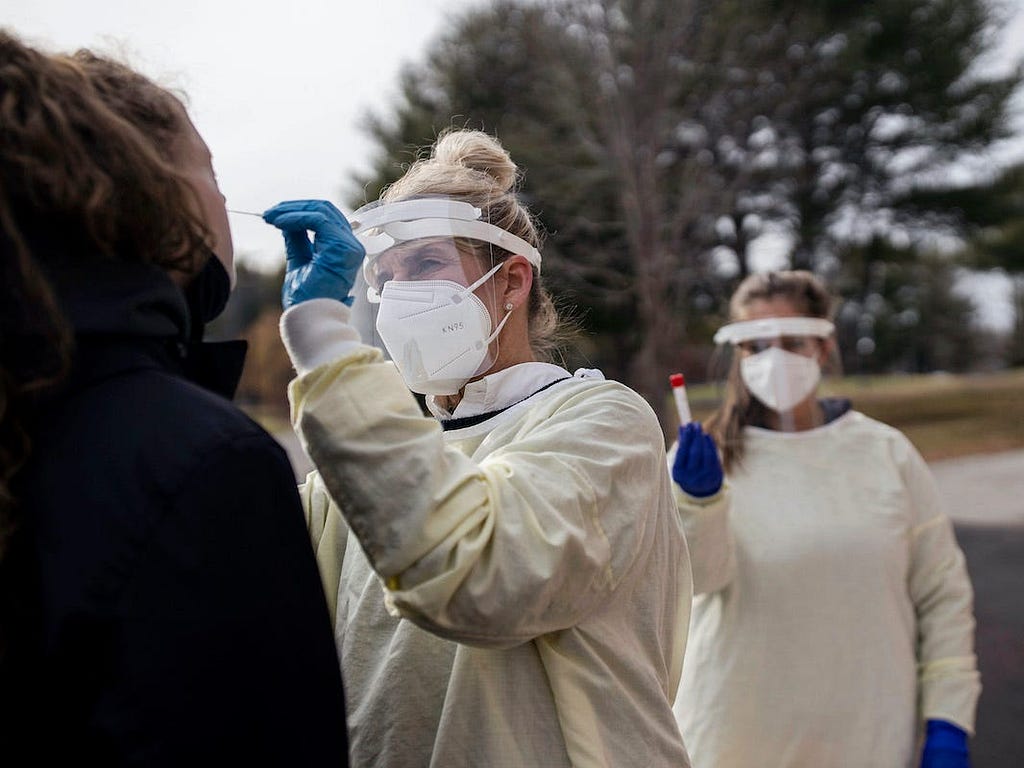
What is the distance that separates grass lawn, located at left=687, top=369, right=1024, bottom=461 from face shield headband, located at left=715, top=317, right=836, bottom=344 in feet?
41.3

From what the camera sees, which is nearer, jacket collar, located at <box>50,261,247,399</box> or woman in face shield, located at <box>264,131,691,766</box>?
jacket collar, located at <box>50,261,247,399</box>

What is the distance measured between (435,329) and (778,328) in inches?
71.6

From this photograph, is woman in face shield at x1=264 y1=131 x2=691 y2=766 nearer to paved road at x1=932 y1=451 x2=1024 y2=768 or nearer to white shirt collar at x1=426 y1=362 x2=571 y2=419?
white shirt collar at x1=426 y1=362 x2=571 y2=419

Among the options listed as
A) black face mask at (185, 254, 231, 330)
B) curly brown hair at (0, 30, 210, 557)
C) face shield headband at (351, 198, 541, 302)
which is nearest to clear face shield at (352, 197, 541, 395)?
face shield headband at (351, 198, 541, 302)

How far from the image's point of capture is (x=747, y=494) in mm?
3102

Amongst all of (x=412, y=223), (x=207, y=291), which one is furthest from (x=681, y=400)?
(x=207, y=291)

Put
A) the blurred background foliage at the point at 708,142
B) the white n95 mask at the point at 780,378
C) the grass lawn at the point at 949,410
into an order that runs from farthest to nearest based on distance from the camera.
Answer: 1. the grass lawn at the point at 949,410
2. the blurred background foliage at the point at 708,142
3. the white n95 mask at the point at 780,378

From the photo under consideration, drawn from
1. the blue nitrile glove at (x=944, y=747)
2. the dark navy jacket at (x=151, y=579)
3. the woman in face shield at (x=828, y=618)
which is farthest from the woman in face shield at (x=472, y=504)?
the blue nitrile glove at (x=944, y=747)

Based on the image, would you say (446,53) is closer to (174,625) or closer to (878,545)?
(878,545)

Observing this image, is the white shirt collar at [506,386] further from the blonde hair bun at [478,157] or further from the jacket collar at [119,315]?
the jacket collar at [119,315]

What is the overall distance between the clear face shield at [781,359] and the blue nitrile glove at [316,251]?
2.13m

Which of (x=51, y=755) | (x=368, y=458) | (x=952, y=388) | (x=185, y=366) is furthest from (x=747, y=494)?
(x=952, y=388)

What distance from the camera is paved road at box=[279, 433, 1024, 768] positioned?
561cm

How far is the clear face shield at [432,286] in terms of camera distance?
73.8 inches
